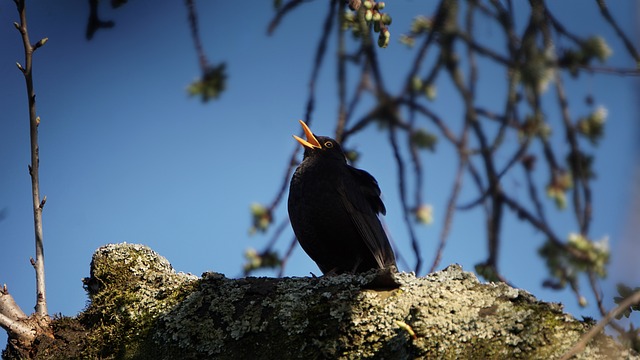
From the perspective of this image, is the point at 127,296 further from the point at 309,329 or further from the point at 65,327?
the point at 309,329

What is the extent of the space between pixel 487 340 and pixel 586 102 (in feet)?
2.76

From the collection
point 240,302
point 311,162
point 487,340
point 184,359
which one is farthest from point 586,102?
point 311,162

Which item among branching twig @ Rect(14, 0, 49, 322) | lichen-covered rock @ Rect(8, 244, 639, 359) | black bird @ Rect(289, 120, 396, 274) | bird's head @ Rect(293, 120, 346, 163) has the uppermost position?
bird's head @ Rect(293, 120, 346, 163)


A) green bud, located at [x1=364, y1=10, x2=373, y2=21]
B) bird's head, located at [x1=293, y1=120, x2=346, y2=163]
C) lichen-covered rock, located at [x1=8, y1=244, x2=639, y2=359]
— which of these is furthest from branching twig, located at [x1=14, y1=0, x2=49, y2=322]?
bird's head, located at [x1=293, y1=120, x2=346, y2=163]

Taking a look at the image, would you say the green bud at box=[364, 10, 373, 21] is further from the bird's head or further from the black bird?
the bird's head

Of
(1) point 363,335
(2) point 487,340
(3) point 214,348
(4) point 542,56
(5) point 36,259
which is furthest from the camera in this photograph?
(5) point 36,259

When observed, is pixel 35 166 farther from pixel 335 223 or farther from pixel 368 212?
pixel 368 212

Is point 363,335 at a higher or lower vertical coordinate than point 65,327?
lower

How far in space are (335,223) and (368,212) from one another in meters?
0.30

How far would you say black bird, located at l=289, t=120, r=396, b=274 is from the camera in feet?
17.1

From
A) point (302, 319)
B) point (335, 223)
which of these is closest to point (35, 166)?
point (302, 319)

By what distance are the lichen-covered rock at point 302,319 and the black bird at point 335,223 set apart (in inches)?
71.7

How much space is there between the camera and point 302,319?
9.48ft

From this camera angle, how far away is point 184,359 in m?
2.97
